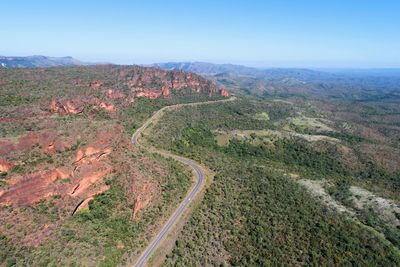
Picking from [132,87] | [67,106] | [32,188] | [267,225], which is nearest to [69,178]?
[32,188]

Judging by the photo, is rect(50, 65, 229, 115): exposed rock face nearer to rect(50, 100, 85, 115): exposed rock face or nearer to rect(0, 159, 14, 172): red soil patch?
rect(50, 100, 85, 115): exposed rock face

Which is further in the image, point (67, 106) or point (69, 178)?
point (67, 106)

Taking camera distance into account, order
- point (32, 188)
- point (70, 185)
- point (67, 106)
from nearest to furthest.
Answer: point (32, 188), point (70, 185), point (67, 106)

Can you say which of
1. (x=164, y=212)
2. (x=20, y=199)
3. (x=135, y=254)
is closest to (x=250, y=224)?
(x=164, y=212)

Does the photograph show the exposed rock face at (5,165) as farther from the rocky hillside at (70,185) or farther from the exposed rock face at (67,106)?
the exposed rock face at (67,106)

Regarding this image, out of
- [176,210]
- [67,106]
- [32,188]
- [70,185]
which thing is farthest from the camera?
[67,106]

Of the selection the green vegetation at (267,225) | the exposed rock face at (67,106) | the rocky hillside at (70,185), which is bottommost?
the green vegetation at (267,225)

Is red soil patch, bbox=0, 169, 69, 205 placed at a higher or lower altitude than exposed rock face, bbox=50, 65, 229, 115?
lower

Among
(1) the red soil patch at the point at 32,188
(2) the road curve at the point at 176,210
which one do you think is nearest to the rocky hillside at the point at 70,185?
(1) the red soil patch at the point at 32,188

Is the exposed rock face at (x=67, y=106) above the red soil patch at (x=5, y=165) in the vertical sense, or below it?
above

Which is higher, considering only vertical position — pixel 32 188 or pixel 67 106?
pixel 67 106

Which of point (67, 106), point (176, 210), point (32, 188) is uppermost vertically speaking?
point (67, 106)

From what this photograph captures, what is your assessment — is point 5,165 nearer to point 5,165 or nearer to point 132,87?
point 5,165

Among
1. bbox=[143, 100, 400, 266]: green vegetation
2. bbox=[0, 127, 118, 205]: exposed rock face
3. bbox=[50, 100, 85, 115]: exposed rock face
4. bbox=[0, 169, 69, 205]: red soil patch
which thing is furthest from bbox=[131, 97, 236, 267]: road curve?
bbox=[50, 100, 85, 115]: exposed rock face
